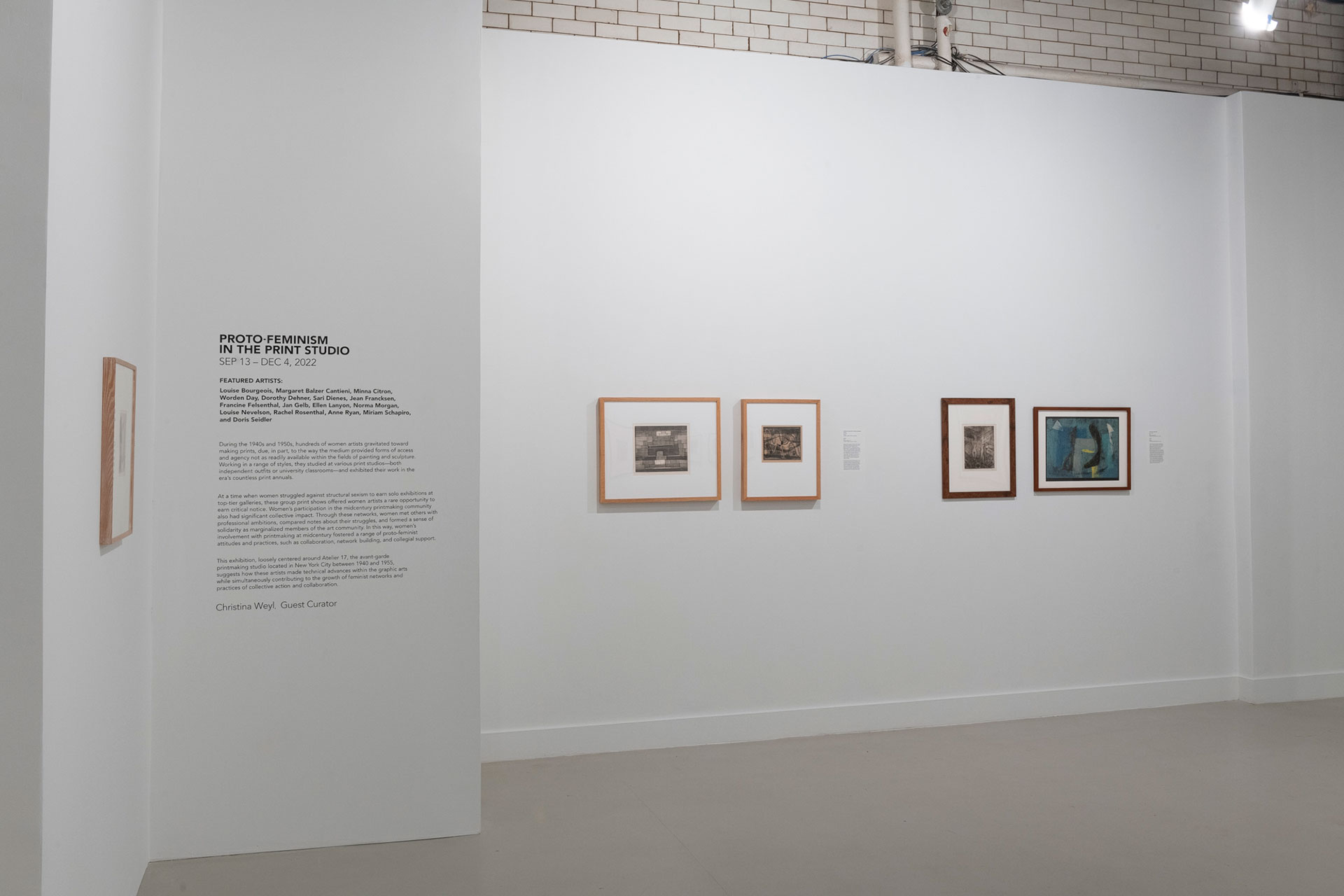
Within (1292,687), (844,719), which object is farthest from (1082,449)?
(844,719)

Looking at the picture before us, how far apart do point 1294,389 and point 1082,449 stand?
5.69 feet

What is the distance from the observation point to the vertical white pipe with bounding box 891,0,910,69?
639 centimetres

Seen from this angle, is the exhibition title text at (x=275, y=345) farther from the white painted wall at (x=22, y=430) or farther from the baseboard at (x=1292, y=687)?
the baseboard at (x=1292, y=687)

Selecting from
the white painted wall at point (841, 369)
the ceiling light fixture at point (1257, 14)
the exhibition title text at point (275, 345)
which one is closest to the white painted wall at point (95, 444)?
the exhibition title text at point (275, 345)

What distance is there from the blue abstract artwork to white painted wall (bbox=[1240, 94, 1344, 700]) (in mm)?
1067

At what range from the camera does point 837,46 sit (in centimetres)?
654

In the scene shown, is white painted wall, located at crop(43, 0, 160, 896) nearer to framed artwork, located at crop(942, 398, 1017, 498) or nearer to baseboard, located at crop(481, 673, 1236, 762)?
baseboard, located at crop(481, 673, 1236, 762)

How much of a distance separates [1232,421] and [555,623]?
493 cm

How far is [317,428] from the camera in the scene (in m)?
4.17

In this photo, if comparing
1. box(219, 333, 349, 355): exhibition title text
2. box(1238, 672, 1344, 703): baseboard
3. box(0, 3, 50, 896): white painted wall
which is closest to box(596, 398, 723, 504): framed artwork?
box(219, 333, 349, 355): exhibition title text

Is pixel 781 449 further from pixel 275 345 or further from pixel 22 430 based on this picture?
pixel 22 430

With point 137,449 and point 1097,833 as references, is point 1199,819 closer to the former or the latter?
point 1097,833

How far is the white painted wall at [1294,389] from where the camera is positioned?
6668mm

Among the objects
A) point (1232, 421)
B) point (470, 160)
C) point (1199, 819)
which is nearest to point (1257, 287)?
point (1232, 421)
